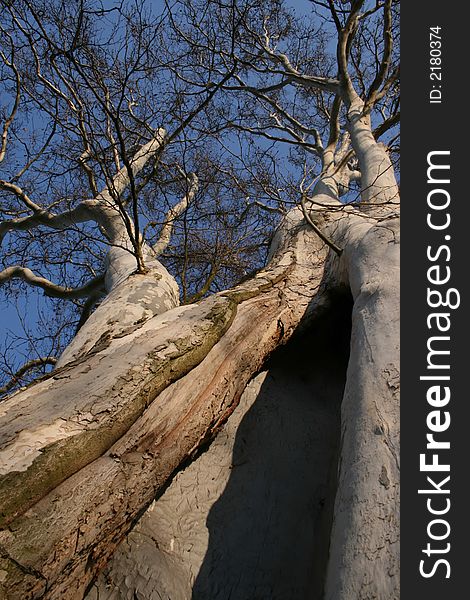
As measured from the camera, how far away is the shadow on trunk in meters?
1.49

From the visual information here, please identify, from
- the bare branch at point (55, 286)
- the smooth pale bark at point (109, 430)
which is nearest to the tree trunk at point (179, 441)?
the smooth pale bark at point (109, 430)

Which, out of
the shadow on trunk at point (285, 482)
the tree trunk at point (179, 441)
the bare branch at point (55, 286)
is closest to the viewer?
the tree trunk at point (179, 441)

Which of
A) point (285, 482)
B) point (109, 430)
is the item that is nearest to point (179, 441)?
point (109, 430)

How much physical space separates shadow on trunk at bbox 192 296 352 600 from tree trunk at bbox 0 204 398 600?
0.01 metres

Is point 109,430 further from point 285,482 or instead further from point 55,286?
point 55,286

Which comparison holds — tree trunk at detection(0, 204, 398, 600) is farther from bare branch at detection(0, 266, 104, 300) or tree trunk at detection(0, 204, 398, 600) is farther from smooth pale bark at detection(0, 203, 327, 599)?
bare branch at detection(0, 266, 104, 300)

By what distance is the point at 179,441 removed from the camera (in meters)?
1.55

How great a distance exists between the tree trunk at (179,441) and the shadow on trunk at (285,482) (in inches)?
0.5

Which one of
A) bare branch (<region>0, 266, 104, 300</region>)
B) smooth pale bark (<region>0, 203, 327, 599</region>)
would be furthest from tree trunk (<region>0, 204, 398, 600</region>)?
bare branch (<region>0, 266, 104, 300</region>)

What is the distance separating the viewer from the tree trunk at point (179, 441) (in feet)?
3.39

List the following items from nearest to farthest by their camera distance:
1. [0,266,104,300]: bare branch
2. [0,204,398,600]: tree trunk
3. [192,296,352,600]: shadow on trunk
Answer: [0,204,398,600]: tree trunk → [192,296,352,600]: shadow on trunk → [0,266,104,300]: bare branch

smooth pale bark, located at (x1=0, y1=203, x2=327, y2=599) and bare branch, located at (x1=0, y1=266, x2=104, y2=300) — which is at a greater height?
bare branch, located at (x1=0, y1=266, x2=104, y2=300)

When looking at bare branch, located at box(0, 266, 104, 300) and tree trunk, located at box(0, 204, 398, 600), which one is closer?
Result: tree trunk, located at box(0, 204, 398, 600)

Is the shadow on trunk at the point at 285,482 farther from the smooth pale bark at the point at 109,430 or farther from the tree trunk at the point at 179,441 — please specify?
the smooth pale bark at the point at 109,430
